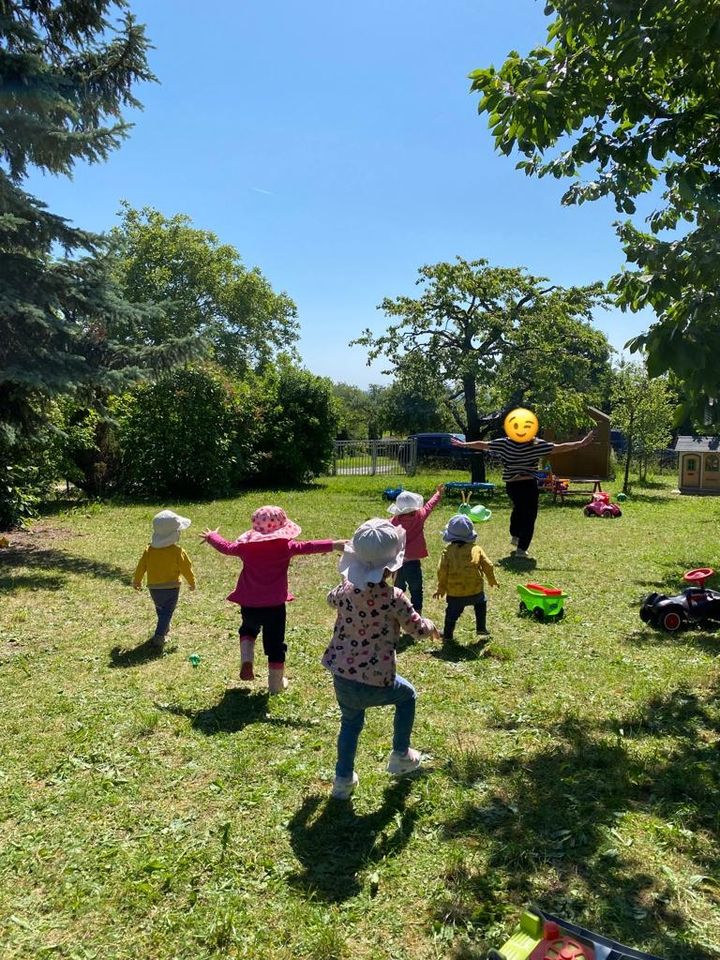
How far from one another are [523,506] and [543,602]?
11.0ft

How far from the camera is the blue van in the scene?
4173 cm

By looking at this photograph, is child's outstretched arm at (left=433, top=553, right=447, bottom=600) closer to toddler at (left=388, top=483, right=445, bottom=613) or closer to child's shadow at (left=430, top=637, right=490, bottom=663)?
toddler at (left=388, top=483, right=445, bottom=613)

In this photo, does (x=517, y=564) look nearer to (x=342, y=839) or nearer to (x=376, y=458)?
(x=342, y=839)

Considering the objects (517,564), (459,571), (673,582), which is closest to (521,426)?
(517,564)

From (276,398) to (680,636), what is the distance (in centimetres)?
1904

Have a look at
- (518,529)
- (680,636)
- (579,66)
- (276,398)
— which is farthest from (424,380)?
(579,66)

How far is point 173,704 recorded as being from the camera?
507 cm

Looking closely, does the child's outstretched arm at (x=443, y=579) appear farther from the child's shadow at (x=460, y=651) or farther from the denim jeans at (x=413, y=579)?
the child's shadow at (x=460, y=651)

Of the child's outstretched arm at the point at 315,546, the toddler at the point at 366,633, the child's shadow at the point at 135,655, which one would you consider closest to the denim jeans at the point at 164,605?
the child's shadow at the point at 135,655

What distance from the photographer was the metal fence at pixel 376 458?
33719mm

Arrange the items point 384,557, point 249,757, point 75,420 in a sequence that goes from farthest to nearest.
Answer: point 75,420 → point 249,757 → point 384,557

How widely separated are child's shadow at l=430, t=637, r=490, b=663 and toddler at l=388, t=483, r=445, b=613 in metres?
0.62

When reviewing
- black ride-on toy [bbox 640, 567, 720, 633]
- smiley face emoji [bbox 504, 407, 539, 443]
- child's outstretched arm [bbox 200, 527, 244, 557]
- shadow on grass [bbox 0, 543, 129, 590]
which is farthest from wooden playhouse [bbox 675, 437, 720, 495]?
child's outstretched arm [bbox 200, 527, 244, 557]

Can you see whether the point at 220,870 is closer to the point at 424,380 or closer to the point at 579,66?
the point at 579,66
